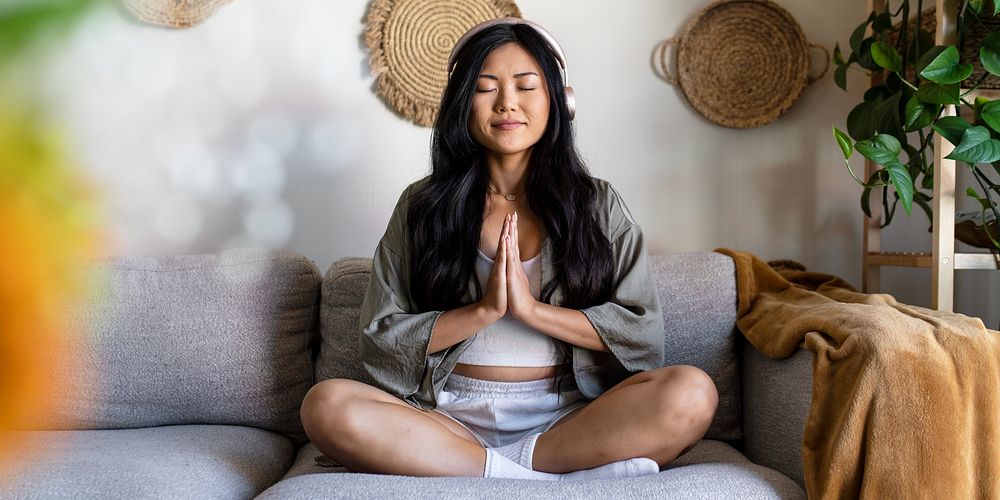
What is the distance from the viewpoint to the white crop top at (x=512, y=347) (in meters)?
1.35

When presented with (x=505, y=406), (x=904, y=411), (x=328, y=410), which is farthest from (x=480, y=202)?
(x=904, y=411)

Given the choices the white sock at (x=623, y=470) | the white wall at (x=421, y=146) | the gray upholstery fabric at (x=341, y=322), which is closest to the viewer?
the white sock at (x=623, y=470)

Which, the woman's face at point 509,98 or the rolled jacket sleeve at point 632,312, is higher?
the woman's face at point 509,98

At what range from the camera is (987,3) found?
1.38m

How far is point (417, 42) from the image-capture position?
1814 millimetres

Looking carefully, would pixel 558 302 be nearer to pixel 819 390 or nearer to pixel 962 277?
pixel 819 390

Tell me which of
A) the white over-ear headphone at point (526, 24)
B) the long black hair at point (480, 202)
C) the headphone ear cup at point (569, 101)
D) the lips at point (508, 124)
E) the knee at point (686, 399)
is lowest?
the knee at point (686, 399)

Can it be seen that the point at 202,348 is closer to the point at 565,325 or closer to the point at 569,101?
the point at 565,325

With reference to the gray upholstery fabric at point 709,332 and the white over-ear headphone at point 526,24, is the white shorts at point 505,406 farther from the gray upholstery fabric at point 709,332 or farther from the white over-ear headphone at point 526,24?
the white over-ear headphone at point 526,24

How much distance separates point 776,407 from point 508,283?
51 cm

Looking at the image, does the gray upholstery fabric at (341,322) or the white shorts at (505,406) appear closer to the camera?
the white shorts at (505,406)

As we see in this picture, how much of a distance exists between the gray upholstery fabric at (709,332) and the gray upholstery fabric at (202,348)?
0.76 metres

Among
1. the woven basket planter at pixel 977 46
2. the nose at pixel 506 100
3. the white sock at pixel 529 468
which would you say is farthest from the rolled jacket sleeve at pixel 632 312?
the woven basket planter at pixel 977 46

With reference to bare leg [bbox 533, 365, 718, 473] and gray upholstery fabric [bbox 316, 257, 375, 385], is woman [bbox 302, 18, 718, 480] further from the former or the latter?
gray upholstery fabric [bbox 316, 257, 375, 385]
